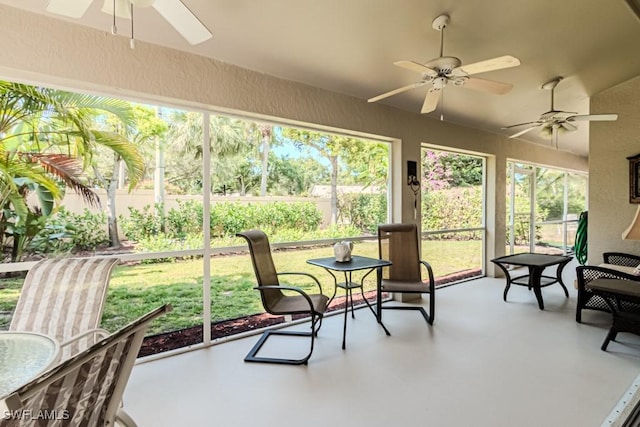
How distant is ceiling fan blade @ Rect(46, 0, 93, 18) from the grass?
183cm

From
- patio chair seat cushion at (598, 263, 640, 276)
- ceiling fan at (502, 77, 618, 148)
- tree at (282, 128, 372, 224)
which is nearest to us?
patio chair seat cushion at (598, 263, 640, 276)

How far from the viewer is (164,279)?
3035 mm

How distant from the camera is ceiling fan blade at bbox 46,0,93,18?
1595mm

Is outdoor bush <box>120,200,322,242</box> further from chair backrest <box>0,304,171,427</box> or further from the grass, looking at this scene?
chair backrest <box>0,304,171,427</box>

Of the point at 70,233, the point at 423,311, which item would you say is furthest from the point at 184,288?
the point at 423,311

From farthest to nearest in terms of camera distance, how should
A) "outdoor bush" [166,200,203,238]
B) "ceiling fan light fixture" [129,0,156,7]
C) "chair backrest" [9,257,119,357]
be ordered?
"outdoor bush" [166,200,203,238] → "chair backrest" [9,257,119,357] → "ceiling fan light fixture" [129,0,156,7]

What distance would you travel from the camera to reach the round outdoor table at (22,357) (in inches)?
45.4

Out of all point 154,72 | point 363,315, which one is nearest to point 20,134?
point 154,72

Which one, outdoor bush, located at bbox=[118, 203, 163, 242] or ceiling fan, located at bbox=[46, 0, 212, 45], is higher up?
ceiling fan, located at bbox=[46, 0, 212, 45]

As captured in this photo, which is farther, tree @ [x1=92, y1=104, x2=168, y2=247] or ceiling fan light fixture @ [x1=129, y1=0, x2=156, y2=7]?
tree @ [x1=92, y1=104, x2=168, y2=247]

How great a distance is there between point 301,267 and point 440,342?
1.66 m

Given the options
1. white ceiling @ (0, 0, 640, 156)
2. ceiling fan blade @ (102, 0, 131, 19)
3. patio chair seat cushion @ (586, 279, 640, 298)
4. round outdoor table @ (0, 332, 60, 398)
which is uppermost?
white ceiling @ (0, 0, 640, 156)

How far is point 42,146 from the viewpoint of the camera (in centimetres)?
238

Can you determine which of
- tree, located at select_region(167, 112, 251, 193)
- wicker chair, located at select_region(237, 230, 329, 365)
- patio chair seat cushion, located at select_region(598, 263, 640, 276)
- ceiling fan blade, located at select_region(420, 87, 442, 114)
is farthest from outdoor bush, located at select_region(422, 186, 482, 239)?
tree, located at select_region(167, 112, 251, 193)
